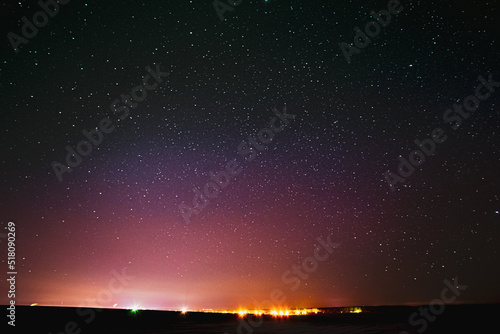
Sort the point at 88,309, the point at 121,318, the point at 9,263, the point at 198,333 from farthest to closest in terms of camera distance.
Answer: the point at 88,309, the point at 121,318, the point at 9,263, the point at 198,333

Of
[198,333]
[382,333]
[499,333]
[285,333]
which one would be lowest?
[499,333]

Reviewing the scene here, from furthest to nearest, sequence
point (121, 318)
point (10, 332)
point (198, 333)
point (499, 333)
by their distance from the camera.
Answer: point (121, 318) → point (499, 333) → point (198, 333) → point (10, 332)

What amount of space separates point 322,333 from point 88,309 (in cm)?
912

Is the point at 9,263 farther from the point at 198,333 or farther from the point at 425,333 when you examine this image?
the point at 425,333

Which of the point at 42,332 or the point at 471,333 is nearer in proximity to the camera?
A: the point at 42,332

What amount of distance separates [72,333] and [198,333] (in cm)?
270

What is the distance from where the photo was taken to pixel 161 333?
7359 millimetres

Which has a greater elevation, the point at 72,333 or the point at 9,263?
the point at 9,263

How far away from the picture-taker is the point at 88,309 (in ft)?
41.2

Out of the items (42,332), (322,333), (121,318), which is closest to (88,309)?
(121,318)

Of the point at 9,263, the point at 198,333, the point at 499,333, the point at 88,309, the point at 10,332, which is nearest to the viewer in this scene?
the point at 10,332

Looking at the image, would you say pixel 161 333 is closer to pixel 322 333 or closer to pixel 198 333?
pixel 198 333

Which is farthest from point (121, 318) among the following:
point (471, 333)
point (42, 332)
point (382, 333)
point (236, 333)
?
point (471, 333)

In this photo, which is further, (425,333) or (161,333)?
(425,333)
